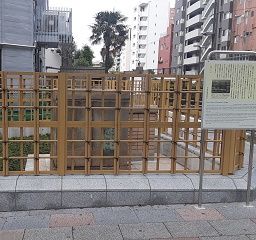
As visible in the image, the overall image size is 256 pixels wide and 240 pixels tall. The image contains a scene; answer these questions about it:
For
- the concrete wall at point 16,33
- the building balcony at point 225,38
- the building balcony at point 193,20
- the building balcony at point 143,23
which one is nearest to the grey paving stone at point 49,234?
the concrete wall at point 16,33

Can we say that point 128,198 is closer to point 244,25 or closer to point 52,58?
point 244,25

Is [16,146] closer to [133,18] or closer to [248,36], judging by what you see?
[248,36]

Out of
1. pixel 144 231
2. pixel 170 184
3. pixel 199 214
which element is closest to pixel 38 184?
pixel 144 231

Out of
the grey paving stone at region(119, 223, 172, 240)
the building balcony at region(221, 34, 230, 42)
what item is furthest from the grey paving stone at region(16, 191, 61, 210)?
the building balcony at region(221, 34, 230, 42)

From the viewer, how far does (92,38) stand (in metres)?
43.5

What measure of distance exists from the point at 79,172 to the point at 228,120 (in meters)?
2.12

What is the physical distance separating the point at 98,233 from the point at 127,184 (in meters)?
0.98

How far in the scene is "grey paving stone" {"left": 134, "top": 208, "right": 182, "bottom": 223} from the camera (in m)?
4.01

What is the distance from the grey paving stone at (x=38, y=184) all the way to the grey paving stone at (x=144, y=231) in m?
1.05

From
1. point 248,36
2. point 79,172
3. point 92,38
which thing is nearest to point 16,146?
point 79,172

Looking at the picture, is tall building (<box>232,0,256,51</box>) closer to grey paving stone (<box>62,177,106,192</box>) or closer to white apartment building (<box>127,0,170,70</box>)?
grey paving stone (<box>62,177,106,192</box>)

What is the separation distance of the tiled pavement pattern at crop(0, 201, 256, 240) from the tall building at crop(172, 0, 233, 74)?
3066 cm

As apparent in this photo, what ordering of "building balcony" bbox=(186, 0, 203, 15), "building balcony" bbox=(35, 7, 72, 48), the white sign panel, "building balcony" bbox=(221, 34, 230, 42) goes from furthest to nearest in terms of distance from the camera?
"building balcony" bbox=(186, 0, 203, 15) < "building balcony" bbox=(221, 34, 230, 42) < "building balcony" bbox=(35, 7, 72, 48) < the white sign panel

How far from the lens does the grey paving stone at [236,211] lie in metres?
4.18
